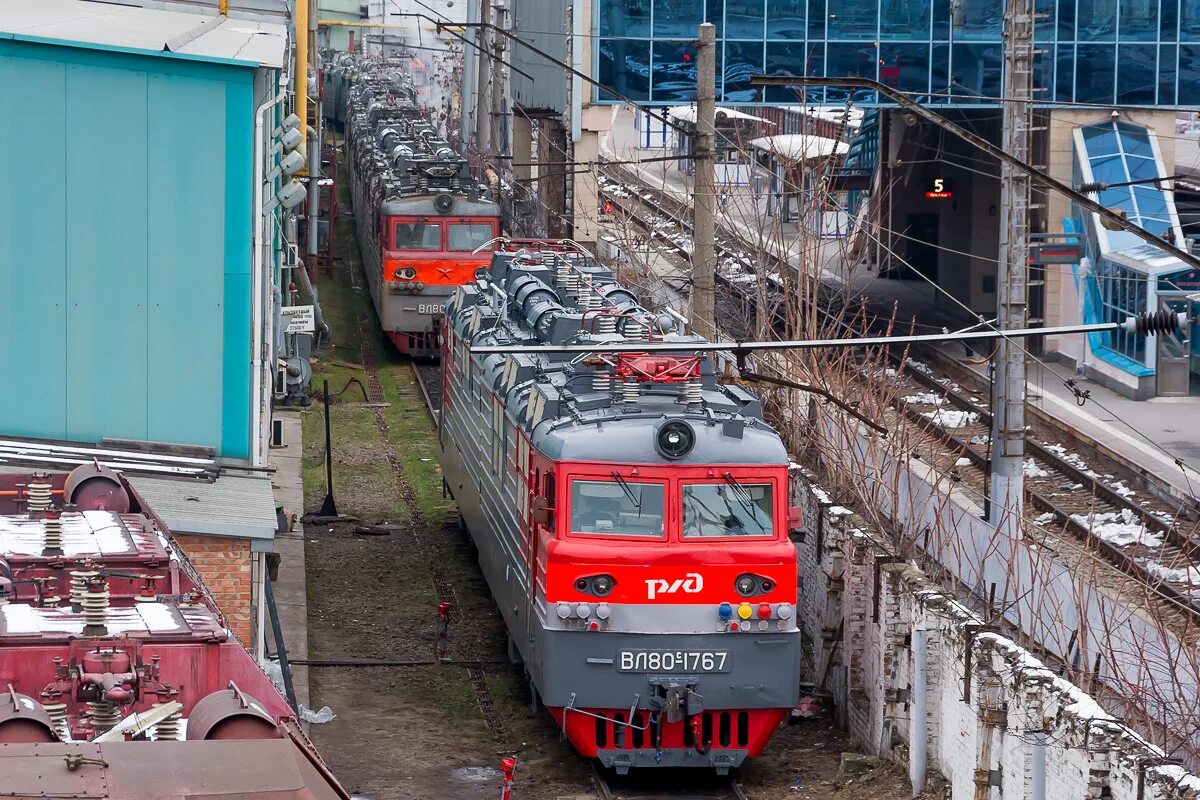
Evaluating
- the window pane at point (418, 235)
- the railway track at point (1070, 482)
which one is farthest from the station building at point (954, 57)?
the window pane at point (418, 235)

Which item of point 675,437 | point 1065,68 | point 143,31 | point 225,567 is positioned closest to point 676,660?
point 675,437

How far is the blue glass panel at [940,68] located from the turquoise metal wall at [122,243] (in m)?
23.8

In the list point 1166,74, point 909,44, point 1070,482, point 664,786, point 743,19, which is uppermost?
point 743,19

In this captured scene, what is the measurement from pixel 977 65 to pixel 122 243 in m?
25.0

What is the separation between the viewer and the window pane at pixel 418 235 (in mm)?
31344

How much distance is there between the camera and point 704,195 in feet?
55.7

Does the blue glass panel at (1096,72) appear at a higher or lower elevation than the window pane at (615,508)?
higher

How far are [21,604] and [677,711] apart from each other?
18.6ft

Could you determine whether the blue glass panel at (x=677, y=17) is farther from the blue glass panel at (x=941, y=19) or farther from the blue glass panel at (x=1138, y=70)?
the blue glass panel at (x=1138, y=70)

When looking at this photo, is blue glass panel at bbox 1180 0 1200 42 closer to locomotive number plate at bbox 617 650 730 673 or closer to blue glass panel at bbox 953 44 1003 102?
blue glass panel at bbox 953 44 1003 102

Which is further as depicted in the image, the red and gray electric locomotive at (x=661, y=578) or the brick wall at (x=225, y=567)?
the brick wall at (x=225, y=567)

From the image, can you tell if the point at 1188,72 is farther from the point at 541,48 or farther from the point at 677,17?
the point at 541,48

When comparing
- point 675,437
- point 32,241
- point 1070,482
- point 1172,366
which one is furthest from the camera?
point 1172,366

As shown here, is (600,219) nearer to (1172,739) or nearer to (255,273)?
(255,273)
